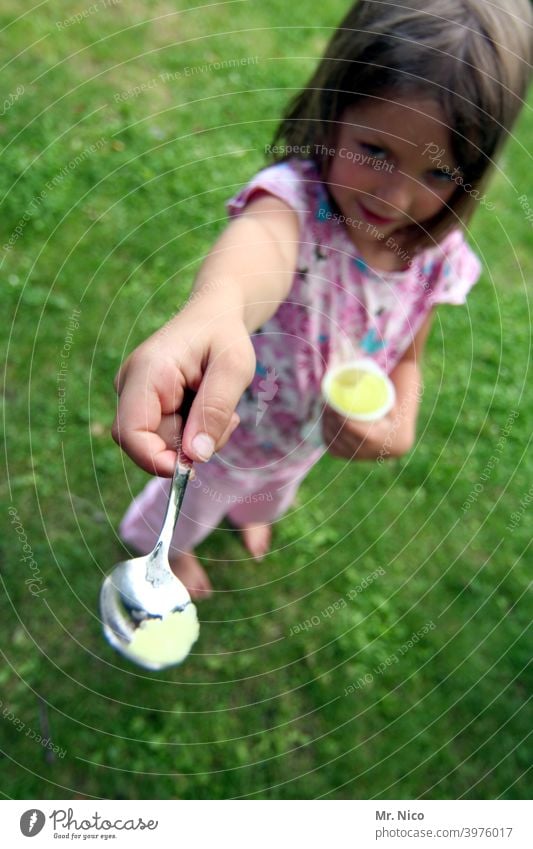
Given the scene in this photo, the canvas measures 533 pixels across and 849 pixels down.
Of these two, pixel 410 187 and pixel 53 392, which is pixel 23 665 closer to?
pixel 53 392

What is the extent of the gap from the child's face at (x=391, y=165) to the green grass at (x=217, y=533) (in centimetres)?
83

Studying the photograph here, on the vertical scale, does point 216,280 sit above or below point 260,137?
below

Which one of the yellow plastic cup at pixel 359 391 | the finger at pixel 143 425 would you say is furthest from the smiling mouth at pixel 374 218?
the finger at pixel 143 425

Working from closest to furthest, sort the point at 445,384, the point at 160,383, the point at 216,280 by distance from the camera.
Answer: the point at 160,383 → the point at 216,280 → the point at 445,384

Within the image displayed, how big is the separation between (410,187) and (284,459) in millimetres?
510

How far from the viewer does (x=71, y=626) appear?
4.42 feet

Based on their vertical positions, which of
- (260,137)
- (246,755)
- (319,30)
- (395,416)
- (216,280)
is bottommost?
(246,755)

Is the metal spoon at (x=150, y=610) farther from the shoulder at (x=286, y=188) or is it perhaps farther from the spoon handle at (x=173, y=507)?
the shoulder at (x=286, y=188)

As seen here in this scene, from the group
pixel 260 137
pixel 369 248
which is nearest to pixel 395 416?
pixel 369 248

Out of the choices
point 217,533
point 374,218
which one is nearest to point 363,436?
point 374,218

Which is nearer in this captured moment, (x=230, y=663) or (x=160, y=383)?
(x=160, y=383)

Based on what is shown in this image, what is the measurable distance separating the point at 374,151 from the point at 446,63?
4.9 inches

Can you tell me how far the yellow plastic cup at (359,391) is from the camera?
3.48 feet

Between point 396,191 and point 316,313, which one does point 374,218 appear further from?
point 316,313
